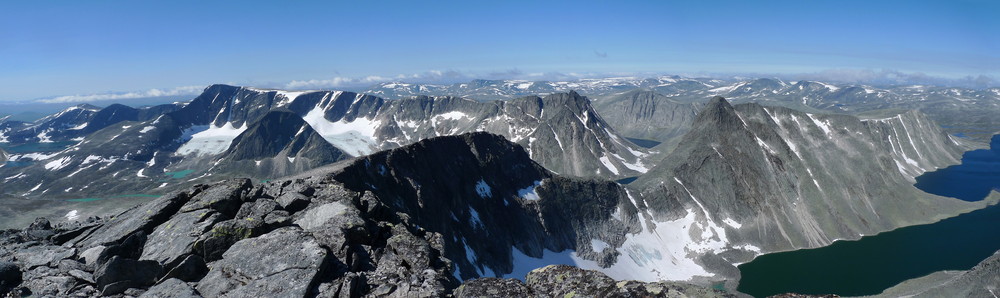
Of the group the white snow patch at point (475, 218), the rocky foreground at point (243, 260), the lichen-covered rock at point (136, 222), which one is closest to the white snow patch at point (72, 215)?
the white snow patch at point (475, 218)

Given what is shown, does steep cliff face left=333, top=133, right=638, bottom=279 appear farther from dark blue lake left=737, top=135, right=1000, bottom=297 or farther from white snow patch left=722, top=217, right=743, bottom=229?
dark blue lake left=737, top=135, right=1000, bottom=297

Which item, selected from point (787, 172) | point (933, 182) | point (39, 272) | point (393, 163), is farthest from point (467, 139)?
point (933, 182)

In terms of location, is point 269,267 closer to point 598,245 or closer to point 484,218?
point 484,218

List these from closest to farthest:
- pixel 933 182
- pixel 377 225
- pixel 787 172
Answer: pixel 377 225, pixel 787 172, pixel 933 182

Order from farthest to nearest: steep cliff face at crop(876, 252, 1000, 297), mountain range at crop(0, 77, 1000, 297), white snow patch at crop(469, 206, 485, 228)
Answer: white snow patch at crop(469, 206, 485, 228) → steep cliff face at crop(876, 252, 1000, 297) → mountain range at crop(0, 77, 1000, 297)

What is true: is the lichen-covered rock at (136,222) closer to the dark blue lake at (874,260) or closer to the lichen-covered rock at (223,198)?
the lichen-covered rock at (223,198)

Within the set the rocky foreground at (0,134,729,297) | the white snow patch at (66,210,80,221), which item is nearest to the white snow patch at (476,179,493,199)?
the rocky foreground at (0,134,729,297)

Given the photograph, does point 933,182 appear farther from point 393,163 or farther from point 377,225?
point 377,225

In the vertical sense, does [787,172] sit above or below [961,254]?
above
